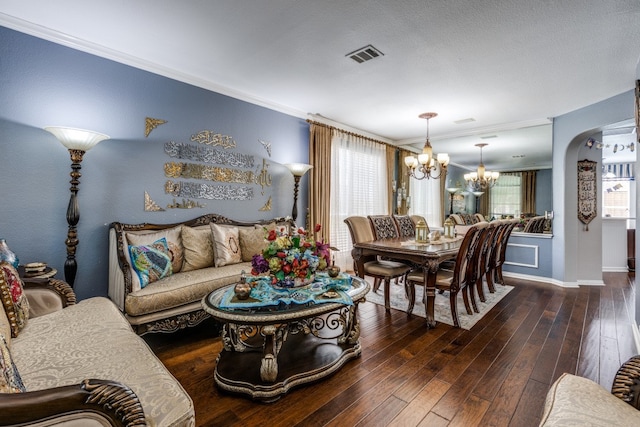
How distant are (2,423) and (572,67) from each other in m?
4.56

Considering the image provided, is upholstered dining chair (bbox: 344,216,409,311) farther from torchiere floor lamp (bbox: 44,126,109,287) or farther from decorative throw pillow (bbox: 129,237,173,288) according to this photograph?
torchiere floor lamp (bbox: 44,126,109,287)

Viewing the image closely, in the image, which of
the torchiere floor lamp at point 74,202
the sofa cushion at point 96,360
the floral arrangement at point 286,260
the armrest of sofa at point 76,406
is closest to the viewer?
the armrest of sofa at point 76,406

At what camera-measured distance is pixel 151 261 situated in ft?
8.63

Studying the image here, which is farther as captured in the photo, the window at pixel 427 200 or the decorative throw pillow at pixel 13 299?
the window at pixel 427 200

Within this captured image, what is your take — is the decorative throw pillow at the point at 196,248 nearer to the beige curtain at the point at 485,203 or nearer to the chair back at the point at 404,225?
the chair back at the point at 404,225

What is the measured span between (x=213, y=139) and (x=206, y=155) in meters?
0.23

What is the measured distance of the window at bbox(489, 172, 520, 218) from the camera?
9.62 m

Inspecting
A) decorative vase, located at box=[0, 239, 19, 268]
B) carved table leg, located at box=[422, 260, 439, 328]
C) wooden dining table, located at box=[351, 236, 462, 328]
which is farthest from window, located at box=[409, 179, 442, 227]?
decorative vase, located at box=[0, 239, 19, 268]

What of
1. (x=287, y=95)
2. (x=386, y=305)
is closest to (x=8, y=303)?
(x=386, y=305)

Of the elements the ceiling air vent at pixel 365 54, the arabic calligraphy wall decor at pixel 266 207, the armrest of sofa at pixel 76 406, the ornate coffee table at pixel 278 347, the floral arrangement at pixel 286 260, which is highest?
the ceiling air vent at pixel 365 54

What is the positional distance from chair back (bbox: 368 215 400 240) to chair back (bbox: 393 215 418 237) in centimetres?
11

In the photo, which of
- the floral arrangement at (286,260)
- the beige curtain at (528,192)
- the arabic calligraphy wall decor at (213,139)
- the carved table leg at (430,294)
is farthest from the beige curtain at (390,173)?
the beige curtain at (528,192)

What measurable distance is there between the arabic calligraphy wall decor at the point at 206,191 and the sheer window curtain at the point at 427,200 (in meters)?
4.31

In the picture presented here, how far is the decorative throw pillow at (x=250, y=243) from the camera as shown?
345 cm
